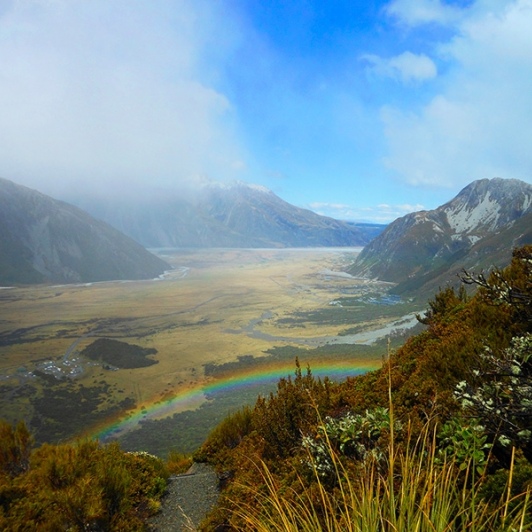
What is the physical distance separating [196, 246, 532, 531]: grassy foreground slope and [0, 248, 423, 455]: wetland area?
1512 centimetres

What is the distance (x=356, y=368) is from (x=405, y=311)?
155 feet

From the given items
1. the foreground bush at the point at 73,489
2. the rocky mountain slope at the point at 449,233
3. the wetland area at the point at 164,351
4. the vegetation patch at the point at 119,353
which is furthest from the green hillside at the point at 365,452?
the rocky mountain slope at the point at 449,233

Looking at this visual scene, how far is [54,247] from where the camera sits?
153 meters

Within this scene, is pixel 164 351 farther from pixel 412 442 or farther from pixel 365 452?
pixel 365 452

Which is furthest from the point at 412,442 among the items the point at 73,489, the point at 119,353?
the point at 119,353

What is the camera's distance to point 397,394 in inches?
256

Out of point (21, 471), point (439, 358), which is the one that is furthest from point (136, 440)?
point (439, 358)

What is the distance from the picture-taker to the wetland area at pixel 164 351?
37469mm

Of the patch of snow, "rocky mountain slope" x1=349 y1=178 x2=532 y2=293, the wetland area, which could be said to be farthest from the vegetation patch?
the patch of snow

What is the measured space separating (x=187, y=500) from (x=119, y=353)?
192ft

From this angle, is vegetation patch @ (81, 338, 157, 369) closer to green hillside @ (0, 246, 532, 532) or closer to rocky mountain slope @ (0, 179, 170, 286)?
green hillside @ (0, 246, 532, 532)

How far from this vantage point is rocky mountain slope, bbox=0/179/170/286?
139000 millimetres

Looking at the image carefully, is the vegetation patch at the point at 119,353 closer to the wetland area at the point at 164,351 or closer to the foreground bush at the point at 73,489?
the wetland area at the point at 164,351

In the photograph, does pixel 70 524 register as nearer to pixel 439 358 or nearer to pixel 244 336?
pixel 439 358
